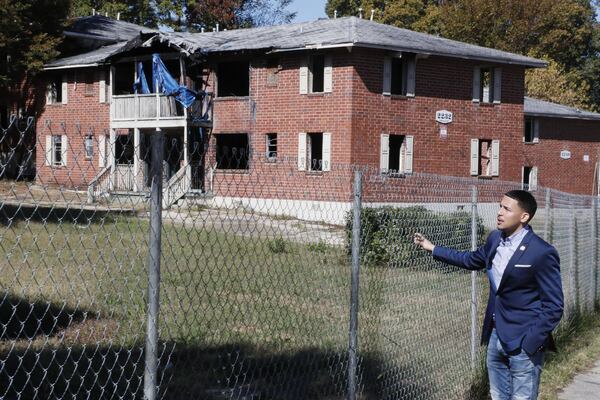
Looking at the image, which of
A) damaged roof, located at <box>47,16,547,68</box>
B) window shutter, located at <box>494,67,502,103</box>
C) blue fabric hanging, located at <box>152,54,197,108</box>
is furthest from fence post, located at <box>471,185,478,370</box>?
window shutter, located at <box>494,67,502,103</box>

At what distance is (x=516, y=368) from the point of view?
554cm

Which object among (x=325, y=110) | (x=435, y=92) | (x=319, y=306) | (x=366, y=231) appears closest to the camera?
(x=366, y=231)

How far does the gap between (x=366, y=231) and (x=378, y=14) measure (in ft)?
180

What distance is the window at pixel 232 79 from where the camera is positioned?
3102cm

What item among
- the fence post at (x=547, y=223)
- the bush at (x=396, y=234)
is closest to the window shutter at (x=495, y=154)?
the fence post at (x=547, y=223)

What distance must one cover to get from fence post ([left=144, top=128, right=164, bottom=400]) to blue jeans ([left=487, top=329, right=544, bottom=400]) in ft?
9.15

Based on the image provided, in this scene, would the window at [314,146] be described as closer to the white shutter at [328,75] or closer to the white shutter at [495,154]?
the white shutter at [328,75]

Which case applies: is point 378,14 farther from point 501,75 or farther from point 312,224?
point 312,224

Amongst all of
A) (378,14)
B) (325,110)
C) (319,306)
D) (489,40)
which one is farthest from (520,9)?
(319,306)

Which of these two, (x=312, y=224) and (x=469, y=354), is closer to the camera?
(x=312, y=224)

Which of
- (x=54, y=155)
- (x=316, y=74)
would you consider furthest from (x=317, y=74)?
(x=54, y=155)

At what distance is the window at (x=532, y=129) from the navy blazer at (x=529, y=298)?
34669mm

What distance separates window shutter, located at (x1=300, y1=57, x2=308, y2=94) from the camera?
2825 centimetres

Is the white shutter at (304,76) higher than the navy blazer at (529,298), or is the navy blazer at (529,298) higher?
the white shutter at (304,76)
